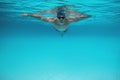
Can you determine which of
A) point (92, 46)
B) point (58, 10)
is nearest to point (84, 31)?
point (92, 46)

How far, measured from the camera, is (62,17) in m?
5.32

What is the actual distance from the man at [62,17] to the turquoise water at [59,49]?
11 centimetres

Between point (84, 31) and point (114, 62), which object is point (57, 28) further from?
point (114, 62)

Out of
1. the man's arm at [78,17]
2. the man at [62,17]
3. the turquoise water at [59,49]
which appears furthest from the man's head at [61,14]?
the turquoise water at [59,49]

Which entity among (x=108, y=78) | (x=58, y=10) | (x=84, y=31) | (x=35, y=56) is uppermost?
(x=58, y=10)

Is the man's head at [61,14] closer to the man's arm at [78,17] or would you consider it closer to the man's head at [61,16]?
the man's head at [61,16]

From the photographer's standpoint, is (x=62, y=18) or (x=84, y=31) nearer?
(x=62, y=18)

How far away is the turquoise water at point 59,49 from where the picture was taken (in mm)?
5598

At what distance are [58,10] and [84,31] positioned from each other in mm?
813

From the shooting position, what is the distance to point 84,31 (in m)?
5.81

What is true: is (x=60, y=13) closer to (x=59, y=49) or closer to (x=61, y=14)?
(x=61, y=14)

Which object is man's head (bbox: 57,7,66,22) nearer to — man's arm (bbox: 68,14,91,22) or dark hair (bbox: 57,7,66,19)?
dark hair (bbox: 57,7,66,19)

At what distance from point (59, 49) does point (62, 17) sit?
0.68 m

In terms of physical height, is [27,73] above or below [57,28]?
below
